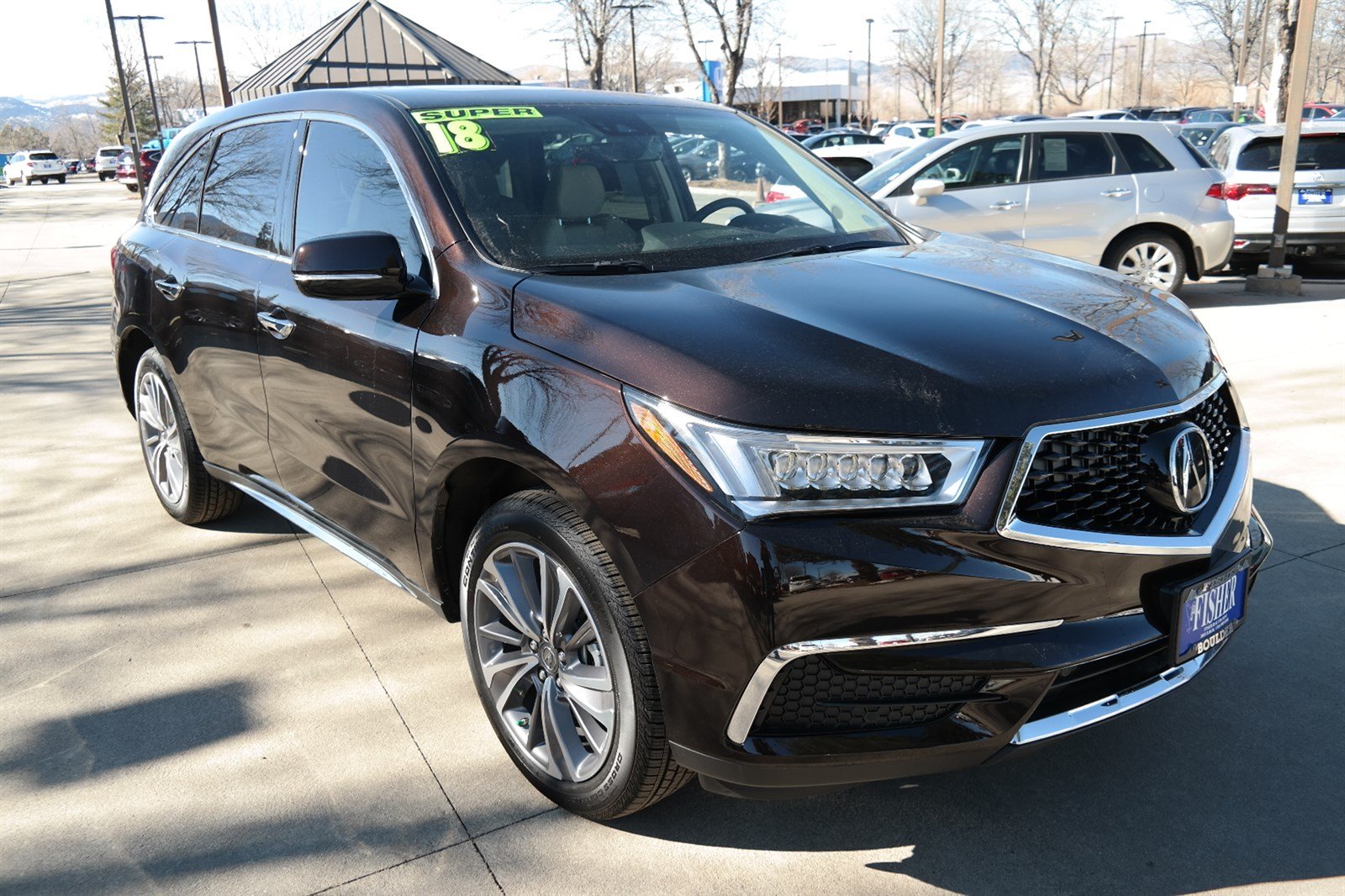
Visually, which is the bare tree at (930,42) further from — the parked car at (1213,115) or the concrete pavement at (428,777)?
the concrete pavement at (428,777)

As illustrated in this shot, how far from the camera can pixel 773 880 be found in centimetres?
248

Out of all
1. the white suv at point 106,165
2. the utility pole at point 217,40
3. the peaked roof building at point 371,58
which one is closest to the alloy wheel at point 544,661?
the utility pole at point 217,40

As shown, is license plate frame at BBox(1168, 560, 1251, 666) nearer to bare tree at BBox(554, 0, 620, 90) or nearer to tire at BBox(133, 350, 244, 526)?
tire at BBox(133, 350, 244, 526)

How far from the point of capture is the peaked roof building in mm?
31125

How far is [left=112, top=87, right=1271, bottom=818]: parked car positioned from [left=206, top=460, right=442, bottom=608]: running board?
22 mm

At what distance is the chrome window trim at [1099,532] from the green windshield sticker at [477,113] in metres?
1.98

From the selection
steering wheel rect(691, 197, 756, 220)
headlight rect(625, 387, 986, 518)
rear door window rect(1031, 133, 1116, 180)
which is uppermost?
steering wheel rect(691, 197, 756, 220)

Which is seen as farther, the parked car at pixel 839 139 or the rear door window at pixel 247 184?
the parked car at pixel 839 139

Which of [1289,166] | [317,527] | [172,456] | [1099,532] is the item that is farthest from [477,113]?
[1289,166]

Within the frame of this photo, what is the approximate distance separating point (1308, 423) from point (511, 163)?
4.67 metres

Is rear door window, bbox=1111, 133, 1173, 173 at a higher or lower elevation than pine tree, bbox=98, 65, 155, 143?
lower

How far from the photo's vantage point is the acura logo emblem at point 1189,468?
235 centimetres

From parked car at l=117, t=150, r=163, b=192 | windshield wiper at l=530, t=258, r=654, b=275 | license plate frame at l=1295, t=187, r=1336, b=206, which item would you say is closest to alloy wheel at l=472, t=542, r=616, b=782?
windshield wiper at l=530, t=258, r=654, b=275

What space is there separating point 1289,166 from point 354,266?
971 cm
